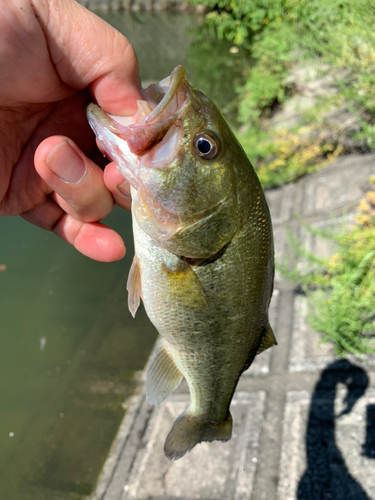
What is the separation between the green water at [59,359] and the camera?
381 cm

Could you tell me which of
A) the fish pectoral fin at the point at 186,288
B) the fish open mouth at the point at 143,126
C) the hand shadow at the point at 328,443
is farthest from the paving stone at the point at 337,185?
the fish open mouth at the point at 143,126

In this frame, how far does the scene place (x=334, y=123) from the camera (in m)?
5.08

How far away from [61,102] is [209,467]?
2679mm

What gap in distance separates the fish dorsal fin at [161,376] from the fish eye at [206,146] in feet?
3.07

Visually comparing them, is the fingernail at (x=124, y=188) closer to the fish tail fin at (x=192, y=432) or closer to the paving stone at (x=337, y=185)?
the fish tail fin at (x=192, y=432)

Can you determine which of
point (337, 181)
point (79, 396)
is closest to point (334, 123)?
point (337, 181)

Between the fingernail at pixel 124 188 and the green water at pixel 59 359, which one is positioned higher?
the fingernail at pixel 124 188

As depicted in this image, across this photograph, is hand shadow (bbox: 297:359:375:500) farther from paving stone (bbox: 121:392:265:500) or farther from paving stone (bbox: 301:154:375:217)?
paving stone (bbox: 301:154:375:217)

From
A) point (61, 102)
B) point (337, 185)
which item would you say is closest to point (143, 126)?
point (61, 102)

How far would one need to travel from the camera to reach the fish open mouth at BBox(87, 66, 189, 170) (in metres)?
1.44

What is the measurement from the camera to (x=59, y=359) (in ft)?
15.5

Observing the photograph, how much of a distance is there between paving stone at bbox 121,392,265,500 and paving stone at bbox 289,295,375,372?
0.41m

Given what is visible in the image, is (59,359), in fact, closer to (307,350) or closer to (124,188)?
(307,350)

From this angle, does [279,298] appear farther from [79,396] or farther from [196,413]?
[79,396]
